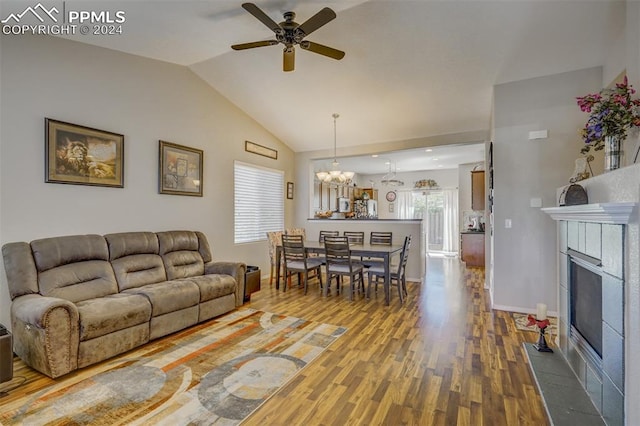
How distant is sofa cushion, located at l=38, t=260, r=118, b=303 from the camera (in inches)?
112

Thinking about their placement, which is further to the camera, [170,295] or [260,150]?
[260,150]

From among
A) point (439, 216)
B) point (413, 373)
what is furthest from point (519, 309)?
point (439, 216)

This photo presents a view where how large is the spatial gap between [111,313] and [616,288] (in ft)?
12.2

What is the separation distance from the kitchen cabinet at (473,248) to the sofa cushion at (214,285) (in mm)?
5902

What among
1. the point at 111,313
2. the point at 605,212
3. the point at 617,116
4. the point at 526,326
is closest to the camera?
the point at 605,212

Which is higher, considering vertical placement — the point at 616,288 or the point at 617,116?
the point at 617,116

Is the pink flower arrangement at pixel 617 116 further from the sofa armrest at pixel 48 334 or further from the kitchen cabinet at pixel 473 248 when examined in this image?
the kitchen cabinet at pixel 473 248

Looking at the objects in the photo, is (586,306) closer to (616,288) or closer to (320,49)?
(616,288)

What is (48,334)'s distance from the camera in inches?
92.3

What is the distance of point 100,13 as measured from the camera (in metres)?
2.89

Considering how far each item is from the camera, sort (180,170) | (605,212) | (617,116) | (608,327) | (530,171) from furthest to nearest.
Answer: (180,170) → (530,171) → (617,116) → (608,327) → (605,212)

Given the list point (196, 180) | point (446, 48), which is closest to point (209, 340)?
point (196, 180)

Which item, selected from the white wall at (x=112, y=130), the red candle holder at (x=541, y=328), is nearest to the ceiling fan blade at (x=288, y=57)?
the white wall at (x=112, y=130)

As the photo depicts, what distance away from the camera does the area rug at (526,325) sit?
3.41 meters
